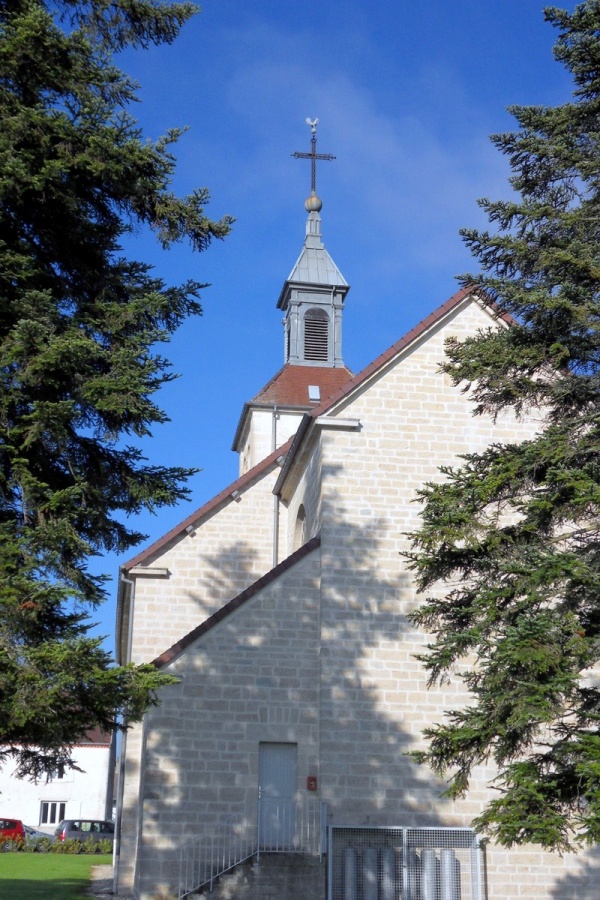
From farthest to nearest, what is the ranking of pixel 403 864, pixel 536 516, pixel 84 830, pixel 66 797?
pixel 66 797 < pixel 84 830 < pixel 403 864 < pixel 536 516

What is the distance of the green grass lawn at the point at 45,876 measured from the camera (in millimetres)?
17891

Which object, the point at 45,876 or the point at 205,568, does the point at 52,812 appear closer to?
the point at 45,876

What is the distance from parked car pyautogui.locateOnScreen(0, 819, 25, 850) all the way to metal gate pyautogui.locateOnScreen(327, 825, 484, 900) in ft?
76.4

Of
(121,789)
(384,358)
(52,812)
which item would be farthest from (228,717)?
(52,812)

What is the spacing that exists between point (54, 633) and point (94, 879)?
14887 mm

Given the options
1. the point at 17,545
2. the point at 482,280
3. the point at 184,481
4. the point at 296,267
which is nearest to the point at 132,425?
the point at 184,481

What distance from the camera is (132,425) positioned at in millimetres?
10680

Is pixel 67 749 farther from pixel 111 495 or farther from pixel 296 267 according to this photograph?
pixel 296 267

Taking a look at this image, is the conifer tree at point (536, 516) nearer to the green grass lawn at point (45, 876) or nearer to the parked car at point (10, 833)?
the green grass lawn at point (45, 876)

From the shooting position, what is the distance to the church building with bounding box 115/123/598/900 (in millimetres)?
14984

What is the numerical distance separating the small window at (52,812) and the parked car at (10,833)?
9.43 m

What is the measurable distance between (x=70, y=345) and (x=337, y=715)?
8306mm

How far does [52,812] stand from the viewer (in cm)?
4734

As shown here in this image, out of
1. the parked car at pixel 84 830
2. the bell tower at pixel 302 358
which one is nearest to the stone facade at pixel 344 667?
the bell tower at pixel 302 358
